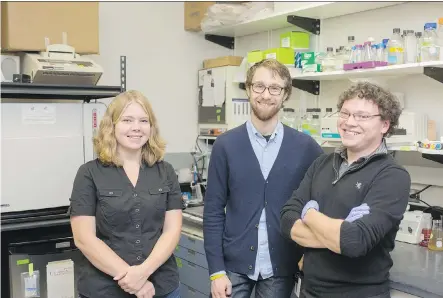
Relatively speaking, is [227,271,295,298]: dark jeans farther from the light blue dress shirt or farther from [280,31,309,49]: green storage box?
[280,31,309,49]: green storage box

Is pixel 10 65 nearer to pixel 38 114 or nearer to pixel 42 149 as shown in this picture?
pixel 38 114

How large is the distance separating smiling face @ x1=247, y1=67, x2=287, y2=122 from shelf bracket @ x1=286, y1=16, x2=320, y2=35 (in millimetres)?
1351

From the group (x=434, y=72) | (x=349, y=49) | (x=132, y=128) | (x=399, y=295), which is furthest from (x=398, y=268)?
(x=349, y=49)

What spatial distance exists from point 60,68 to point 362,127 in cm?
173

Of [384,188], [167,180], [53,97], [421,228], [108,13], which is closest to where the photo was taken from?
[384,188]

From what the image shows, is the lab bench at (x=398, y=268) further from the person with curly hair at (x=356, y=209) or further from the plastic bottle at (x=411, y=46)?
the plastic bottle at (x=411, y=46)

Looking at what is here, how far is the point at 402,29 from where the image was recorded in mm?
2688

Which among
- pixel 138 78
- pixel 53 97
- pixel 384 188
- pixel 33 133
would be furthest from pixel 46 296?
pixel 384 188

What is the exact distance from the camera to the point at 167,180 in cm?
194

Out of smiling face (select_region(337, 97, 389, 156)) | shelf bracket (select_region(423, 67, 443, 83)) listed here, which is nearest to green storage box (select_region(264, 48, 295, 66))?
shelf bracket (select_region(423, 67, 443, 83))

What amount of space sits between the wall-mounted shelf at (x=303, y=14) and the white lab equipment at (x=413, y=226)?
1220mm

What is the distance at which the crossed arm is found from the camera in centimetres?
141

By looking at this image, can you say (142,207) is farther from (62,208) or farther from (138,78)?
(138,78)

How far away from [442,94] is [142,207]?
5.67 feet
